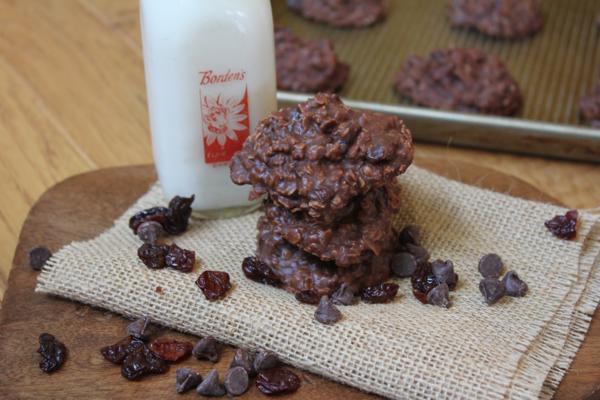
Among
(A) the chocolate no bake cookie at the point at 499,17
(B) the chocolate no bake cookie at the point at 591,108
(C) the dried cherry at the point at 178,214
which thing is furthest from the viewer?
(A) the chocolate no bake cookie at the point at 499,17

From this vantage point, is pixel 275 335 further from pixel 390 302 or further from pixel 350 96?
pixel 350 96

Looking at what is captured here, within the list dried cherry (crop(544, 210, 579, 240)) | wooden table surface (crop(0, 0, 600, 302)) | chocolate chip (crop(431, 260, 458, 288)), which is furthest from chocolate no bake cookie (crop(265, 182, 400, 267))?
wooden table surface (crop(0, 0, 600, 302))

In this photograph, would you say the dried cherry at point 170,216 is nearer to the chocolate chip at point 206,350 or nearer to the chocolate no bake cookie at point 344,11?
the chocolate chip at point 206,350

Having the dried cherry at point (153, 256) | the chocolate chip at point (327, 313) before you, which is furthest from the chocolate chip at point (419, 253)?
the dried cherry at point (153, 256)

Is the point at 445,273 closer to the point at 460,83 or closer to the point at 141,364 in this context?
the point at 141,364

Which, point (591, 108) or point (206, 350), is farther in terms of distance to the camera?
point (591, 108)

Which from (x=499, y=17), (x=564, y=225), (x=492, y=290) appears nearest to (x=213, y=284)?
(x=492, y=290)

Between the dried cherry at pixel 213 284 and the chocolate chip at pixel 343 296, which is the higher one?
the dried cherry at pixel 213 284
